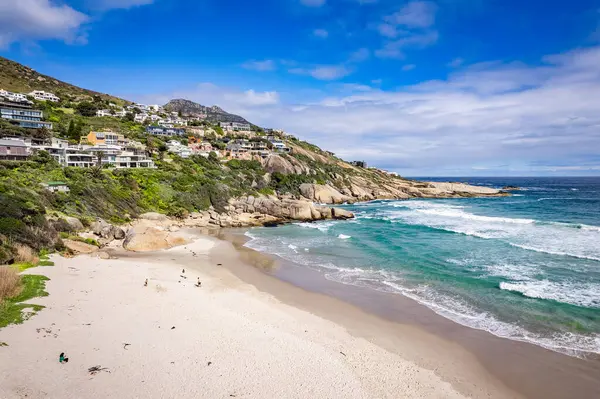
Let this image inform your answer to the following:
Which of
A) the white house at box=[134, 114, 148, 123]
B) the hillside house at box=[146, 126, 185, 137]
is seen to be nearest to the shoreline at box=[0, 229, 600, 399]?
the hillside house at box=[146, 126, 185, 137]

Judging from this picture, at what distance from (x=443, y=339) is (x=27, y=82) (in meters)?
133

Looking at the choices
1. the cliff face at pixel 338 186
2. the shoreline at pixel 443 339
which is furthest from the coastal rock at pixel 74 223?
the cliff face at pixel 338 186

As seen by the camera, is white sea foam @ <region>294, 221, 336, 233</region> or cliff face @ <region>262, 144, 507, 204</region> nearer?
white sea foam @ <region>294, 221, 336, 233</region>

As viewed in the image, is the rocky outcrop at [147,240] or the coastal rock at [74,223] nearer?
the rocky outcrop at [147,240]

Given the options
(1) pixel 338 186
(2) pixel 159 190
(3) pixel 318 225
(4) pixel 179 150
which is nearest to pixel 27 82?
(4) pixel 179 150

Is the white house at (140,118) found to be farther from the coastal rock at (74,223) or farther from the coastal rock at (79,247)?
the coastal rock at (79,247)

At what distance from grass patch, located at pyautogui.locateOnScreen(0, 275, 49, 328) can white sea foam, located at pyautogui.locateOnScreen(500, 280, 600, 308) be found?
2245 cm

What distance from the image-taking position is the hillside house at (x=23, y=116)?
189 feet

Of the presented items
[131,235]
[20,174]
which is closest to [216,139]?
[20,174]

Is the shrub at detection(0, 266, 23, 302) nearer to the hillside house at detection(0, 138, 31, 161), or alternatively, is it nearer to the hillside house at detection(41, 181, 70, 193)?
the hillside house at detection(41, 181, 70, 193)

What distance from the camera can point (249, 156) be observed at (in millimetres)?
79312

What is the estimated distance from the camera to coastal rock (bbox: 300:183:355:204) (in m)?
68.6

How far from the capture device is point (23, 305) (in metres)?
12.4

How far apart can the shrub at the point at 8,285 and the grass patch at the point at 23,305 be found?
169mm
